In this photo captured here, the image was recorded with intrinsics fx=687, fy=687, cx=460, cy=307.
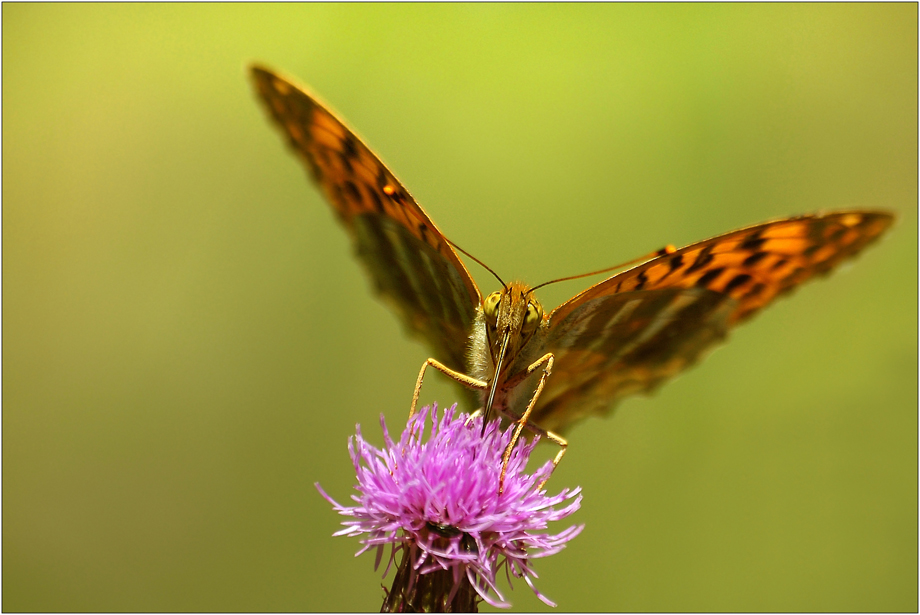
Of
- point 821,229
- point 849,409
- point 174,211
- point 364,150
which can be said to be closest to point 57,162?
point 174,211

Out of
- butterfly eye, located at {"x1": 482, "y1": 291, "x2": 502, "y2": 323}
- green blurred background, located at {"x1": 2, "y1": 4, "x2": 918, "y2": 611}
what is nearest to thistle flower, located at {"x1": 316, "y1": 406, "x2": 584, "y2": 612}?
butterfly eye, located at {"x1": 482, "y1": 291, "x2": 502, "y2": 323}

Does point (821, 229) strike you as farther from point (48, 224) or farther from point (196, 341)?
point (48, 224)

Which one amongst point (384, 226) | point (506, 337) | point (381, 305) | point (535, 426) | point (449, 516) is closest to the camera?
point (449, 516)

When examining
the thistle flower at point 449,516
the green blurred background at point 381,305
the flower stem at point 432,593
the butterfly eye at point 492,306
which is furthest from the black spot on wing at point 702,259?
the green blurred background at point 381,305

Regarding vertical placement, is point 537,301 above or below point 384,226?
below

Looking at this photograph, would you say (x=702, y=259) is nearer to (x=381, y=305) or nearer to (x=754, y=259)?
(x=754, y=259)

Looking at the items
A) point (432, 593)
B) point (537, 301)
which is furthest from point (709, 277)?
point (432, 593)
